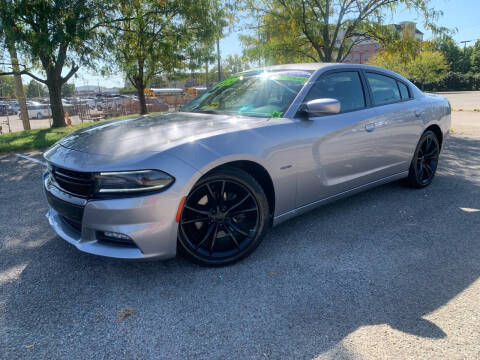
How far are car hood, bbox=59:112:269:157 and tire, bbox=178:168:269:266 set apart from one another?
36 cm

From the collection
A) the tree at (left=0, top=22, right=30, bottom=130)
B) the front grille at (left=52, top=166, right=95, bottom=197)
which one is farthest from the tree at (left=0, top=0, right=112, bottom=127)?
the front grille at (left=52, top=166, right=95, bottom=197)

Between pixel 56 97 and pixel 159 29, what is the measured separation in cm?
511

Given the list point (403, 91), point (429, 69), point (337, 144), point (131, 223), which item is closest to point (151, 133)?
point (131, 223)

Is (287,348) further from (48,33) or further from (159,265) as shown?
(48,33)

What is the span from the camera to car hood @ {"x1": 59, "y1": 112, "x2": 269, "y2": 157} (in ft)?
8.23

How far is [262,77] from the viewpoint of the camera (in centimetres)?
370

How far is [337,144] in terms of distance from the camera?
3303 millimetres

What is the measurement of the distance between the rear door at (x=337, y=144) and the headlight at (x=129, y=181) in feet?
4.09

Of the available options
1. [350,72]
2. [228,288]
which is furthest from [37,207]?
[350,72]

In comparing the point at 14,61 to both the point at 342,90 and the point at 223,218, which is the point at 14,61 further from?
the point at 223,218

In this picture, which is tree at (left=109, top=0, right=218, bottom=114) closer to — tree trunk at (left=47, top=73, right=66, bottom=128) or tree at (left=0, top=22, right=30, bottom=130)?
tree at (left=0, top=22, right=30, bottom=130)

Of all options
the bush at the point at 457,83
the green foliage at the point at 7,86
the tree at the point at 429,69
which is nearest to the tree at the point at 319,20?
the tree at the point at 429,69

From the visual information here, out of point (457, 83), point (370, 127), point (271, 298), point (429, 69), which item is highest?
point (429, 69)

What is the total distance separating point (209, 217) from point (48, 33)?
7666mm
